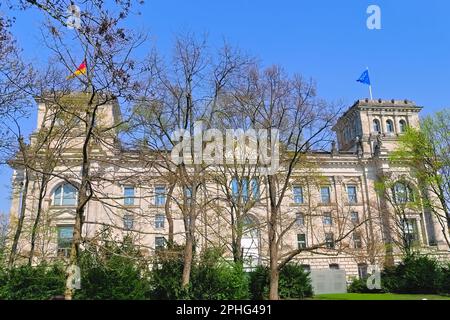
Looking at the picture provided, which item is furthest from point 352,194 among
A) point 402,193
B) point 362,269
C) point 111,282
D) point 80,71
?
point 80,71

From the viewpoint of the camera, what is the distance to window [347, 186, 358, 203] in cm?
5322

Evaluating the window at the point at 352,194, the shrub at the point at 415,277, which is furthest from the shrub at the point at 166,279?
the window at the point at 352,194

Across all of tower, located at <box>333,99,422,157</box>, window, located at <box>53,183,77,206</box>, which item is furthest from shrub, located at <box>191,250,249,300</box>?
tower, located at <box>333,99,422,157</box>

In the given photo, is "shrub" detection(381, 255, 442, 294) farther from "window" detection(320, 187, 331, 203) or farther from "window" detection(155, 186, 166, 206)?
"window" detection(155, 186, 166, 206)

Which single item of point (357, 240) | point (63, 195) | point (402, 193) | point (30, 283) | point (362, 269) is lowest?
point (30, 283)

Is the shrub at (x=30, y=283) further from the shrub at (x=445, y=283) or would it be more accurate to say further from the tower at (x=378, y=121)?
the tower at (x=378, y=121)

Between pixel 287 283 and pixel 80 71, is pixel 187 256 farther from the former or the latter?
pixel 287 283

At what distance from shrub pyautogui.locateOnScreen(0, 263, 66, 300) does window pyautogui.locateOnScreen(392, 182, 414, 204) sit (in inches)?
1321

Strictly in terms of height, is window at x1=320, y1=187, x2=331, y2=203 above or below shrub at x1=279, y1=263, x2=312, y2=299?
above

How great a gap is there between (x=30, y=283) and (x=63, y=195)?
89.6ft

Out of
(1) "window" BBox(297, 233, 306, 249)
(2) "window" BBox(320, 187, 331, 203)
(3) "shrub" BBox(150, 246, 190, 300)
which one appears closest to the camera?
(3) "shrub" BBox(150, 246, 190, 300)

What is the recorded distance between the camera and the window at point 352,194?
53.2 meters

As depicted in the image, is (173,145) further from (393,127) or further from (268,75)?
(393,127)

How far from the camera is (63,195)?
155 feet
